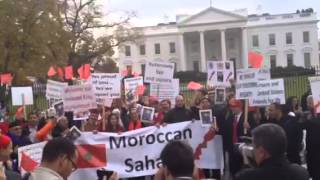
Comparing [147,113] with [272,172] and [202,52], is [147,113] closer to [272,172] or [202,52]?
[272,172]

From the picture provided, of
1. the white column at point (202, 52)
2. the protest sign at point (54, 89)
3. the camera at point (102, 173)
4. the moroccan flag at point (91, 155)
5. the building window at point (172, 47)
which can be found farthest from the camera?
the building window at point (172, 47)

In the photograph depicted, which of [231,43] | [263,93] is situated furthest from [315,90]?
[231,43]

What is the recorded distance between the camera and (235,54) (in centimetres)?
10969

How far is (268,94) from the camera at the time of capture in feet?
35.9

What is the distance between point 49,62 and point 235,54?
246ft

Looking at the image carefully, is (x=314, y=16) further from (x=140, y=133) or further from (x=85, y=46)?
(x=140, y=133)

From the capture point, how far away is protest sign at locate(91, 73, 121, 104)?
12.6 m

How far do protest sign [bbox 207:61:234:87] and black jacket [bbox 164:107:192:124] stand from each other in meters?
1.70

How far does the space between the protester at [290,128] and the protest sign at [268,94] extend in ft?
2.28

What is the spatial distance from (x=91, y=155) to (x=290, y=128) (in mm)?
3080

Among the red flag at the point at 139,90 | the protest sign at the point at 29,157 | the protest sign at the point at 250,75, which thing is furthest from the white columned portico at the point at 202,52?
the protest sign at the point at 29,157

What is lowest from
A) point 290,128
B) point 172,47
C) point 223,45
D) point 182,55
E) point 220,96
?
point 290,128

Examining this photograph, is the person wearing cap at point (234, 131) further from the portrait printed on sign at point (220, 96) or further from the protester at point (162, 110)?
the protester at point (162, 110)

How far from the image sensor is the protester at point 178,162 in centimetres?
416
